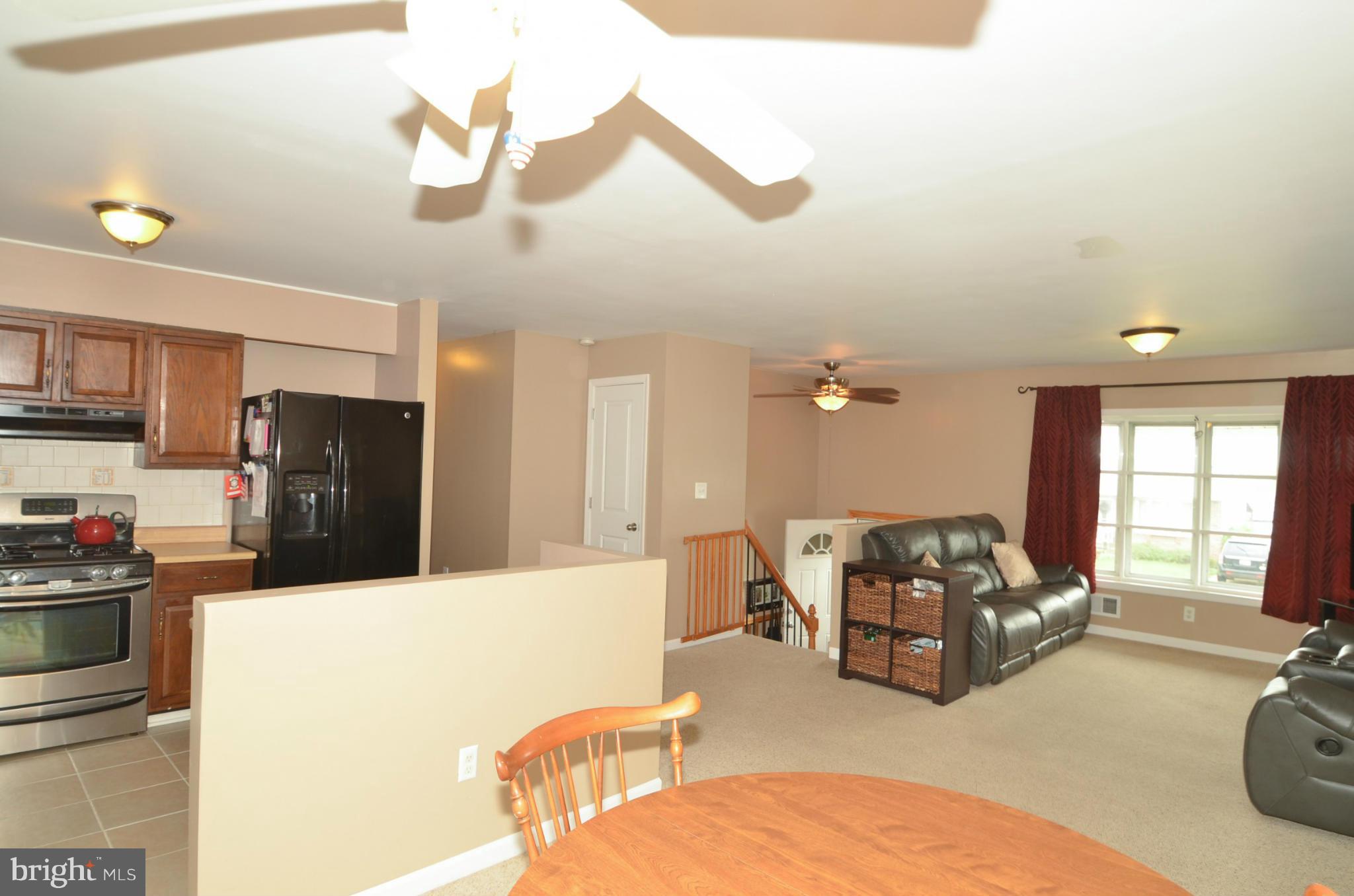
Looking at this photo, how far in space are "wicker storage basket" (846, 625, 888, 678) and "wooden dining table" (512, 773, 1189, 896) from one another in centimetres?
350

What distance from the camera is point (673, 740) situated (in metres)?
1.78

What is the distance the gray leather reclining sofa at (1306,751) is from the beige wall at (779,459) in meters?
4.97

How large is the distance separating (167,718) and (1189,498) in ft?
25.3

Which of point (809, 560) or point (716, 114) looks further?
point (809, 560)

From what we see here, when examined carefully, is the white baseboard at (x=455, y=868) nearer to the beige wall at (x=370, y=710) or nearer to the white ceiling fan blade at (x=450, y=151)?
the beige wall at (x=370, y=710)

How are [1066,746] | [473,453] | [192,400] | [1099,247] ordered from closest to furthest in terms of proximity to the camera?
[1099,247]
[1066,746]
[192,400]
[473,453]

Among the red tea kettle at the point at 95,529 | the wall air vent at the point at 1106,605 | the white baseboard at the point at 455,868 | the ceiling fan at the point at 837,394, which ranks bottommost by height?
the white baseboard at the point at 455,868

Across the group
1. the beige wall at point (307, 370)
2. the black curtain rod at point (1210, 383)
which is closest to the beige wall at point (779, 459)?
the black curtain rod at point (1210, 383)

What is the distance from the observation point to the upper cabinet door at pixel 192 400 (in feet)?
13.0

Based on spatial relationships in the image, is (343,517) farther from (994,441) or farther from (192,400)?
(994,441)

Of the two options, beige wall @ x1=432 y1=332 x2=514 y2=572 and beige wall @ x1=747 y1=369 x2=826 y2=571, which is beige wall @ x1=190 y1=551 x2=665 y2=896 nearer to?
beige wall @ x1=432 y1=332 x2=514 y2=572

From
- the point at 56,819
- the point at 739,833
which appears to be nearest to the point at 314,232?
the point at 56,819

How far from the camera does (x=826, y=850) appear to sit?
4.27 ft

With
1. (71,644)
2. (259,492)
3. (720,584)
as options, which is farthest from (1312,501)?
(71,644)
